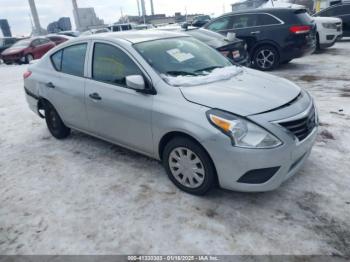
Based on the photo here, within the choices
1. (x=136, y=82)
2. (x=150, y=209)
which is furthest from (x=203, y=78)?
(x=150, y=209)

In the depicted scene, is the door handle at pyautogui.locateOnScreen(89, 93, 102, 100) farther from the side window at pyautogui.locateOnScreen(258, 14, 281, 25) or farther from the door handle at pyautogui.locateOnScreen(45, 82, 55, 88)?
the side window at pyautogui.locateOnScreen(258, 14, 281, 25)

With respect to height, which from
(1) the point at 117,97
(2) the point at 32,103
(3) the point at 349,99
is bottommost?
(3) the point at 349,99

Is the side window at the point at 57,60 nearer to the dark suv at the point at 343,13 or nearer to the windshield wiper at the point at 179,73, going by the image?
the windshield wiper at the point at 179,73

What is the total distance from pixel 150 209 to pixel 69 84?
217 centimetres

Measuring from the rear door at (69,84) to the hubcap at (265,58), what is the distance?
20.2ft

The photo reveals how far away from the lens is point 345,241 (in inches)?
99.7

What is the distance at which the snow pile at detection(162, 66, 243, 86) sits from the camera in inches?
129

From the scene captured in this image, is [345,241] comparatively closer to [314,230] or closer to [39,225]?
[314,230]

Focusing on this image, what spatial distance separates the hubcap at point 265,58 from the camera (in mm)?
8898

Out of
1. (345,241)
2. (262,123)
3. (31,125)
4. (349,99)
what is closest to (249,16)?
(349,99)

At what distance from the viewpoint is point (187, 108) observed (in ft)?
9.84

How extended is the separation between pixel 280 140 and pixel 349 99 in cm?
391

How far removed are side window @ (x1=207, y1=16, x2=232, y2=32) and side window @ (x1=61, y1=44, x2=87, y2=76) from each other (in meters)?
6.45

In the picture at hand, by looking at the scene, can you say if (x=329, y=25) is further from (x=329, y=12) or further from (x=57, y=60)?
(x=57, y=60)
